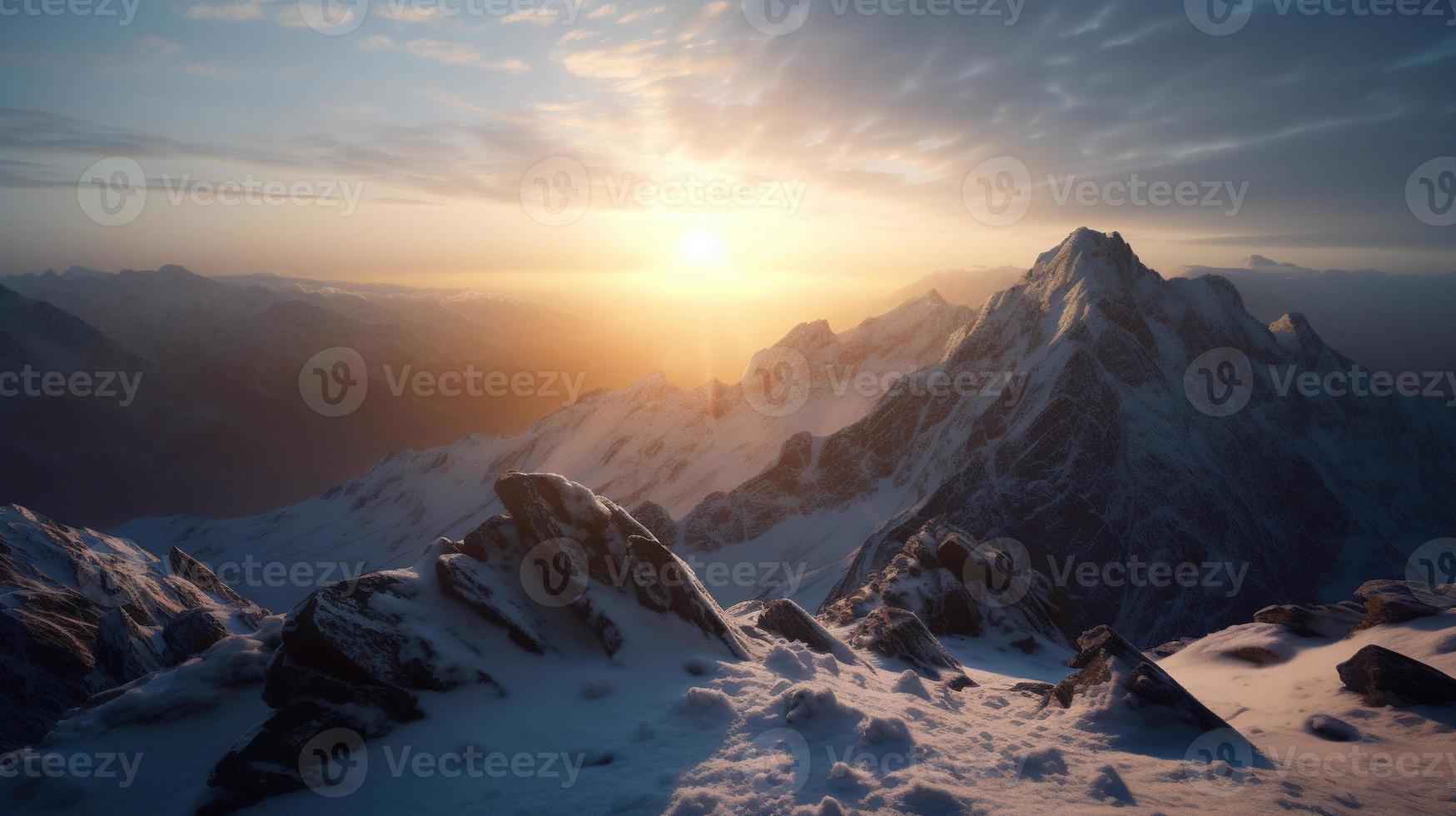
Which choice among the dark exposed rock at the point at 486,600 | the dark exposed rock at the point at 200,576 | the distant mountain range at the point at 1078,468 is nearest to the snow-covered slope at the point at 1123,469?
the distant mountain range at the point at 1078,468

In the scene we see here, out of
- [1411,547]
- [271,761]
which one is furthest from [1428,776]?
[1411,547]

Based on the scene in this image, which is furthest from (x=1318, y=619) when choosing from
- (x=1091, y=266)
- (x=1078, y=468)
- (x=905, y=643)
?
(x=1091, y=266)

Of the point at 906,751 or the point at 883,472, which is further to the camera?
the point at 883,472

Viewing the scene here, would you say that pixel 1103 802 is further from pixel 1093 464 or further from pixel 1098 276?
pixel 1098 276

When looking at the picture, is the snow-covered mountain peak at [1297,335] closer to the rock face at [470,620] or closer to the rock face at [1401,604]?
the rock face at [1401,604]

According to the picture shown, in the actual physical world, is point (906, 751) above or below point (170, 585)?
above

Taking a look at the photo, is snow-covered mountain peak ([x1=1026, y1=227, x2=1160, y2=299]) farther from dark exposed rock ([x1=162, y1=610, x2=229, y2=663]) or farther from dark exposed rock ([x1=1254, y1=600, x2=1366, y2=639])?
dark exposed rock ([x1=162, y1=610, x2=229, y2=663])

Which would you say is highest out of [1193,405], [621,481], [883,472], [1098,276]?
[1098,276]
